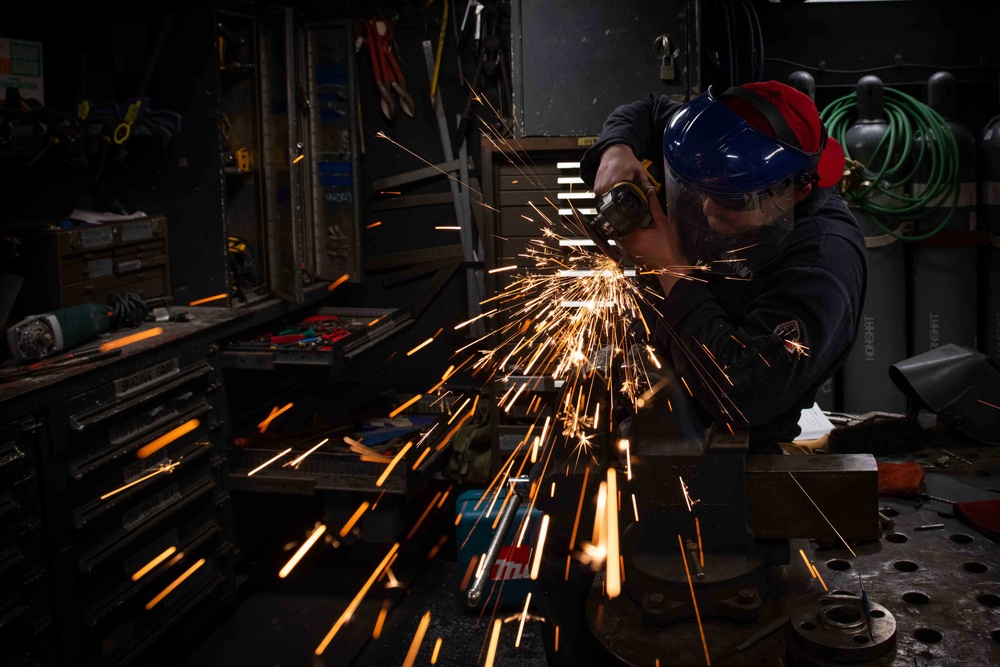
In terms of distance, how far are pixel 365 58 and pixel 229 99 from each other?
103cm

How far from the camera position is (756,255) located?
194 centimetres

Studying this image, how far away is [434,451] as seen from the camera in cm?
441

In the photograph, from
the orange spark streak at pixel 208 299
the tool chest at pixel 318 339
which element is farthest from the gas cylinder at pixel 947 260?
the orange spark streak at pixel 208 299

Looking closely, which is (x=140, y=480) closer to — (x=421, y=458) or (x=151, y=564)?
(x=151, y=564)

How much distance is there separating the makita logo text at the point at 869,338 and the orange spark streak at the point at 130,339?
3.36 m

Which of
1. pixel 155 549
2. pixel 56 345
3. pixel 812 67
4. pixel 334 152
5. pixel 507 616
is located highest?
pixel 812 67

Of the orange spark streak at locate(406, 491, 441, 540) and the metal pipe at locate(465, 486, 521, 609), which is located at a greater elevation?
the metal pipe at locate(465, 486, 521, 609)

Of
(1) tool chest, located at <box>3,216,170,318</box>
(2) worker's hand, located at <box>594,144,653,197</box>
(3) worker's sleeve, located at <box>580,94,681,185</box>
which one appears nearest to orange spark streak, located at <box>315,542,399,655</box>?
(1) tool chest, located at <box>3,216,170,318</box>

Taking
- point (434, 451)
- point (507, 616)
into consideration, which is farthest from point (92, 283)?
point (507, 616)

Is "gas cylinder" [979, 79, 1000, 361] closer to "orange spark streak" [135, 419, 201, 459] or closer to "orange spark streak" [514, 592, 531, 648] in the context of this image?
"orange spark streak" [514, 592, 531, 648]

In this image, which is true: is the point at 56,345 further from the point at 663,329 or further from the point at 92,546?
the point at 663,329

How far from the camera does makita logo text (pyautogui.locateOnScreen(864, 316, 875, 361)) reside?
15.5 ft

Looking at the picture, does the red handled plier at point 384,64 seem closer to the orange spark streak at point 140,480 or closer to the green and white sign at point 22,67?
the green and white sign at point 22,67

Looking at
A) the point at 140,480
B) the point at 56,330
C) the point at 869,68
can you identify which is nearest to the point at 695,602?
the point at 140,480
